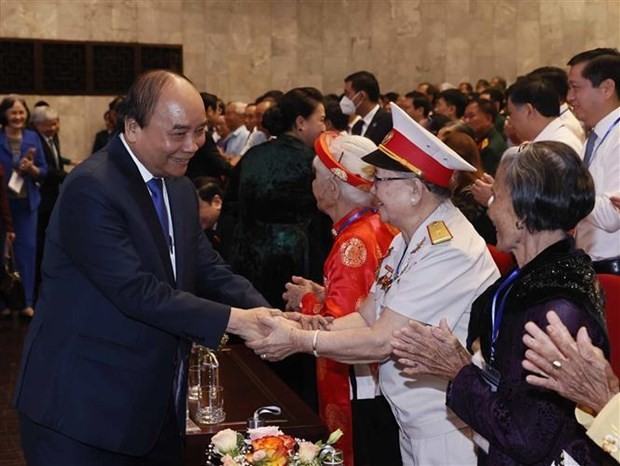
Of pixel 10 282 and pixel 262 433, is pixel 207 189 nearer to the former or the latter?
pixel 10 282

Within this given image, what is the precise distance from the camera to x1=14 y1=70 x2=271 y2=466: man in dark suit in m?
2.93

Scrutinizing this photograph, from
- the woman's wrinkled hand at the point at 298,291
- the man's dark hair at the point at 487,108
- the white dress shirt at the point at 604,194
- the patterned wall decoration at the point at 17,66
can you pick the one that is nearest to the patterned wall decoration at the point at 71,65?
the patterned wall decoration at the point at 17,66

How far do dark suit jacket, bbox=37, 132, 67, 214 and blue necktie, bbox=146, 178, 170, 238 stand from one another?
20.0 feet

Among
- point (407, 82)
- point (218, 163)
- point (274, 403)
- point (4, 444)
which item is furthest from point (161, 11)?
point (274, 403)

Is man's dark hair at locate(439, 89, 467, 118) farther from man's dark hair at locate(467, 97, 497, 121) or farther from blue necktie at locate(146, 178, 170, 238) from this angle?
blue necktie at locate(146, 178, 170, 238)

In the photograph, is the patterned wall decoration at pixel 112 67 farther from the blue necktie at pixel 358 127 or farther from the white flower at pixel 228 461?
the white flower at pixel 228 461

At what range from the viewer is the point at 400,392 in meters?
A: 3.35

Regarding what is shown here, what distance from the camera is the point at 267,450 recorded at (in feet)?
9.35

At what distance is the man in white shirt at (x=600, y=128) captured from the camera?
→ 4.94m

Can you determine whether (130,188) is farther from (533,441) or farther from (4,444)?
(4,444)

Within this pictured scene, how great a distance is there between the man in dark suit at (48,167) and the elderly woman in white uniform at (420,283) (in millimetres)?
6118

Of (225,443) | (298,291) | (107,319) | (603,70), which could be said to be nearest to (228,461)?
(225,443)

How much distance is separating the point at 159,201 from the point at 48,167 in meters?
6.20

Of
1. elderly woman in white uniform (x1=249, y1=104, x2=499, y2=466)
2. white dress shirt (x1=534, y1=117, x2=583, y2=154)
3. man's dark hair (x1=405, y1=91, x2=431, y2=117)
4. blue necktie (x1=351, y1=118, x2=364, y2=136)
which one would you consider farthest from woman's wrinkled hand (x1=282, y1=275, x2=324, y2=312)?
man's dark hair (x1=405, y1=91, x2=431, y2=117)
